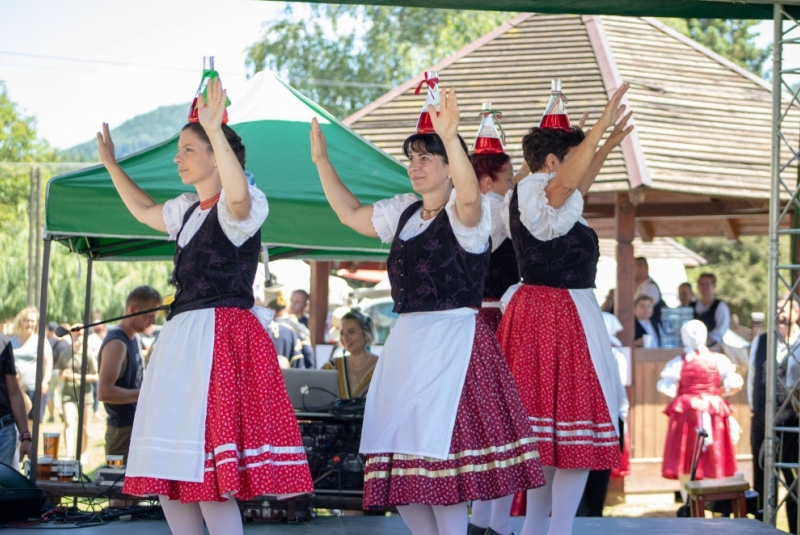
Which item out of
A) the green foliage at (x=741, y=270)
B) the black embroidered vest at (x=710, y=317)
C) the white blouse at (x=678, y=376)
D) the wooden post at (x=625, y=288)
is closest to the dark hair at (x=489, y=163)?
the white blouse at (x=678, y=376)

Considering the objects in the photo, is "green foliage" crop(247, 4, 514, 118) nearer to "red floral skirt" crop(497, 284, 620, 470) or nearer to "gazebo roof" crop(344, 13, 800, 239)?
"gazebo roof" crop(344, 13, 800, 239)

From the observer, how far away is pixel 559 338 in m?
3.85

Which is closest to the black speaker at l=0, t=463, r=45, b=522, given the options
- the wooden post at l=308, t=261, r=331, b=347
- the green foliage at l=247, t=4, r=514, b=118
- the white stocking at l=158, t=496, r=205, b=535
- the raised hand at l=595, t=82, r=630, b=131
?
the white stocking at l=158, t=496, r=205, b=535

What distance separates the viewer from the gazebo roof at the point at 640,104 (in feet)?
31.7

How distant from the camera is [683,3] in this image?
16.6 ft

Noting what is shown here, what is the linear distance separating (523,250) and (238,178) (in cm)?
122

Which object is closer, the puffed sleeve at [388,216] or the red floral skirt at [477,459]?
the red floral skirt at [477,459]

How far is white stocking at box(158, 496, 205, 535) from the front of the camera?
3.28 meters

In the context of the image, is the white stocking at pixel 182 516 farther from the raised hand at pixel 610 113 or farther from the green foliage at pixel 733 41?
the green foliage at pixel 733 41

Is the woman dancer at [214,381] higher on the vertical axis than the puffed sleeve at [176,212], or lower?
lower

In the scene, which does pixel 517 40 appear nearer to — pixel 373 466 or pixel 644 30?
pixel 644 30

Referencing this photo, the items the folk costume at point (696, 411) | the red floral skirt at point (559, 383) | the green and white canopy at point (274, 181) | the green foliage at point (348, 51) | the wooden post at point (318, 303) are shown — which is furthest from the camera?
the green foliage at point (348, 51)

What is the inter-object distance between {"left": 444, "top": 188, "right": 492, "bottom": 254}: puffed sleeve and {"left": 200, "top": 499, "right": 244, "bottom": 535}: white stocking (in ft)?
3.52

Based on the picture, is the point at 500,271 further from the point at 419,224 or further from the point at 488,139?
the point at 419,224
